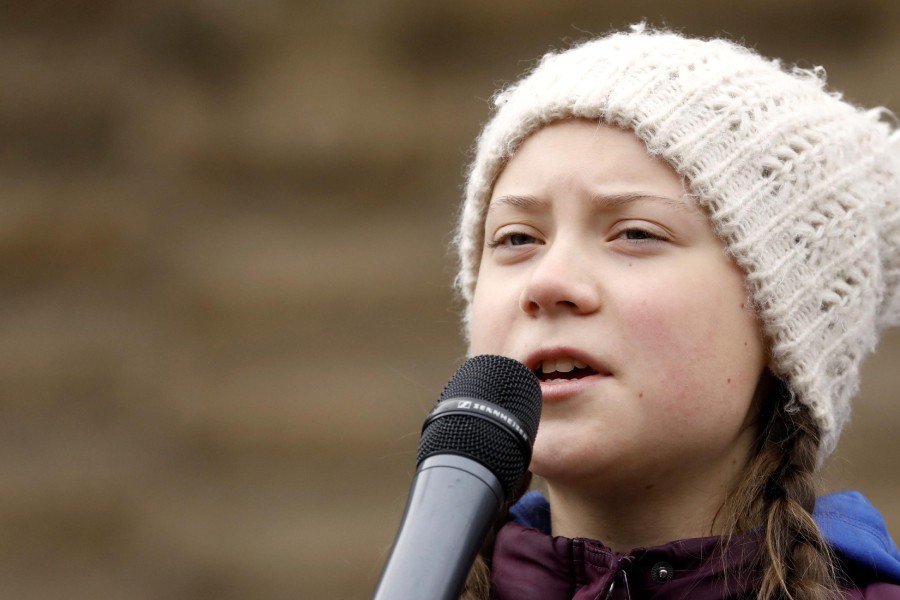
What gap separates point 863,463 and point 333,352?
5.16 feet

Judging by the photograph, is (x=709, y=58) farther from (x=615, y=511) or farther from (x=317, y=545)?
(x=317, y=545)

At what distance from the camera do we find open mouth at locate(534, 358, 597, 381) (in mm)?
1554

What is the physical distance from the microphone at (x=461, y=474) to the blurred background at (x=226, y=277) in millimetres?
2329

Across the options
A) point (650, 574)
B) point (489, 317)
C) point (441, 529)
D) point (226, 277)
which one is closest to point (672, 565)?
point (650, 574)

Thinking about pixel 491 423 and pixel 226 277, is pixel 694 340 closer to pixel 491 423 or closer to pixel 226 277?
pixel 491 423

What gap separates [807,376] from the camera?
1678mm

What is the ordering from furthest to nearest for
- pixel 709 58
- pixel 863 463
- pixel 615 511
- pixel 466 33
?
1. pixel 466 33
2. pixel 863 463
3. pixel 709 58
4. pixel 615 511

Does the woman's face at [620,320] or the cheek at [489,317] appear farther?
the cheek at [489,317]

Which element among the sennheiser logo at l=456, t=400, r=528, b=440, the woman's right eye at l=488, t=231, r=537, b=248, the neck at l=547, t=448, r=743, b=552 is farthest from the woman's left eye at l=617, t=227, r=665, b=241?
the sennheiser logo at l=456, t=400, r=528, b=440

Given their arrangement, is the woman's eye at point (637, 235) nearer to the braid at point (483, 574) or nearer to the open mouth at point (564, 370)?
the open mouth at point (564, 370)

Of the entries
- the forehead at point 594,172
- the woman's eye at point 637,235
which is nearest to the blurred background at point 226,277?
the forehead at point 594,172

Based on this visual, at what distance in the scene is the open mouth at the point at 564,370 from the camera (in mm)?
1554

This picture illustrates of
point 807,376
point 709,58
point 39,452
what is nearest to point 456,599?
point 807,376

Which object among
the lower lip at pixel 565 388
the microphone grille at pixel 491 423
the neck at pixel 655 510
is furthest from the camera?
the neck at pixel 655 510
